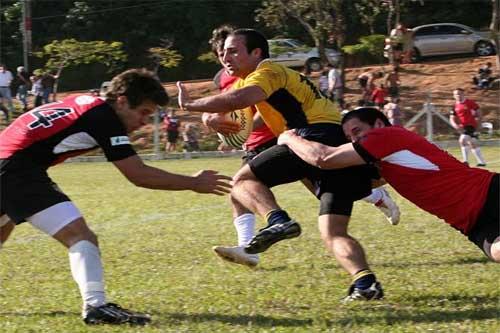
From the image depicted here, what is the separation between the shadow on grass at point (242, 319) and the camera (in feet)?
17.8

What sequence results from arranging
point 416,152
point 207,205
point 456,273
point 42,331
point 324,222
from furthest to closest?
point 207,205, point 456,273, point 324,222, point 416,152, point 42,331

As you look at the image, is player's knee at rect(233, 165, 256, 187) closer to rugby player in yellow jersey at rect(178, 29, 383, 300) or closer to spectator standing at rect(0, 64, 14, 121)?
rugby player in yellow jersey at rect(178, 29, 383, 300)

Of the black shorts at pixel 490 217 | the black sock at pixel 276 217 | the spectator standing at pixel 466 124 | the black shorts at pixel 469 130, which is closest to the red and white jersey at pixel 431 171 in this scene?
the black shorts at pixel 490 217

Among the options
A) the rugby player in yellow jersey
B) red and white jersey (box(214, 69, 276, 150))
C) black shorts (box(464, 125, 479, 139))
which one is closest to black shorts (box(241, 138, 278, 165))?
red and white jersey (box(214, 69, 276, 150))

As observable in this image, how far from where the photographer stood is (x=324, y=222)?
6.28 m

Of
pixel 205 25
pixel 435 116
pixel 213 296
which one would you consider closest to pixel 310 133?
pixel 213 296

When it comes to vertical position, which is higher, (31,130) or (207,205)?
(31,130)

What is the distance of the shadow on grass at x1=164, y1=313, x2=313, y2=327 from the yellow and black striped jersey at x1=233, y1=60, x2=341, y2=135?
5.05 ft

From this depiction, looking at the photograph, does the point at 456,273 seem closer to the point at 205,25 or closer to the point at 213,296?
the point at 213,296

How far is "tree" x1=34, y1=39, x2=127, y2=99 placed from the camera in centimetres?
3812

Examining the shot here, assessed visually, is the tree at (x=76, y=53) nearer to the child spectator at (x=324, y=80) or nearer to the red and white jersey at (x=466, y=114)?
the child spectator at (x=324, y=80)

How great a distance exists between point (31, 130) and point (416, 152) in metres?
2.24

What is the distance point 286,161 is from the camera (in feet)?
21.6

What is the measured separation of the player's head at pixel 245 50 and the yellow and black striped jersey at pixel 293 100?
0.66ft
